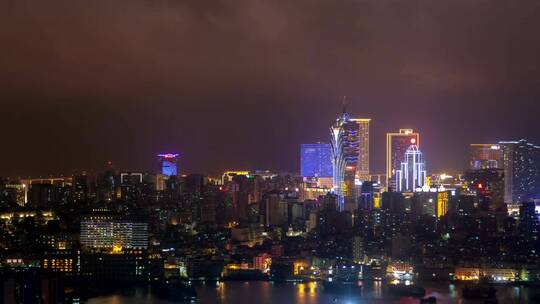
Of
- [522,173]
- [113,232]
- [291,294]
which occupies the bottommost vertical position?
[291,294]

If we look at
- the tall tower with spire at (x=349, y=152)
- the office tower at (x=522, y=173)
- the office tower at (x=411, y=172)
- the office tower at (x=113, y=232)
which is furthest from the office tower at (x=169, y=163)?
the office tower at (x=113, y=232)

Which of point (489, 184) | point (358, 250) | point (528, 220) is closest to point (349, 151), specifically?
point (489, 184)

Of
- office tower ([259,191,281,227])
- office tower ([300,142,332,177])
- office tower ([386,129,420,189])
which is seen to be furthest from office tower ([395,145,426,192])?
office tower ([259,191,281,227])

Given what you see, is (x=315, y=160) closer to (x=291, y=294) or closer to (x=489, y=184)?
(x=489, y=184)

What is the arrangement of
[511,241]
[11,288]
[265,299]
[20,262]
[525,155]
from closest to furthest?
[11,288] → [265,299] → [20,262] → [511,241] → [525,155]

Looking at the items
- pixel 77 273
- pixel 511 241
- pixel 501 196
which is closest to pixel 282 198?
pixel 501 196

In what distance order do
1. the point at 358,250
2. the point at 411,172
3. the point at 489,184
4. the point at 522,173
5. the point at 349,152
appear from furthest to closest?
the point at 349,152 → the point at 411,172 → the point at 522,173 → the point at 489,184 → the point at 358,250

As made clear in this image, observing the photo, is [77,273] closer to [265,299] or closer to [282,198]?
[265,299]
